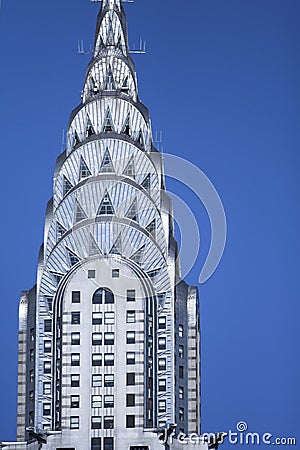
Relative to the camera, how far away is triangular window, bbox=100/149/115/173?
46562 millimetres

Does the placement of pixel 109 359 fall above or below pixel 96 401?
above

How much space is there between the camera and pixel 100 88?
48.8m

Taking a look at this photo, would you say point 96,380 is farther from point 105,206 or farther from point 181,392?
point 105,206

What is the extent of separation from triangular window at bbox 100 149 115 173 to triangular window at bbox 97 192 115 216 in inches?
43.0

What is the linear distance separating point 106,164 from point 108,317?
5865 millimetres

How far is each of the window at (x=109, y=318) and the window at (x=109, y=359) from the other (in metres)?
1.19

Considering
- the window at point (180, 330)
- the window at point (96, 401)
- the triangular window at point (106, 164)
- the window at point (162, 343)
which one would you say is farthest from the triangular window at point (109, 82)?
the window at point (96, 401)

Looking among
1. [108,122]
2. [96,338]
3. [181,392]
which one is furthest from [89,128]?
[181,392]

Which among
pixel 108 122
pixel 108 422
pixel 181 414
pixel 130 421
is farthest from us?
pixel 108 122

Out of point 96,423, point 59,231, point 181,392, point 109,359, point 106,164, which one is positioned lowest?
point 96,423

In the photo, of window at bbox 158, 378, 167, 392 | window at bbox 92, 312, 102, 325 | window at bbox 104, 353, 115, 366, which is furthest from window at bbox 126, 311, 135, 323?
window at bbox 158, 378, 167, 392

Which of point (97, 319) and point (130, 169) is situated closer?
point (97, 319)

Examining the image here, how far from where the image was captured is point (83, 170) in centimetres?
4681

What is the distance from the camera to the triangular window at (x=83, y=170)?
46781mm
